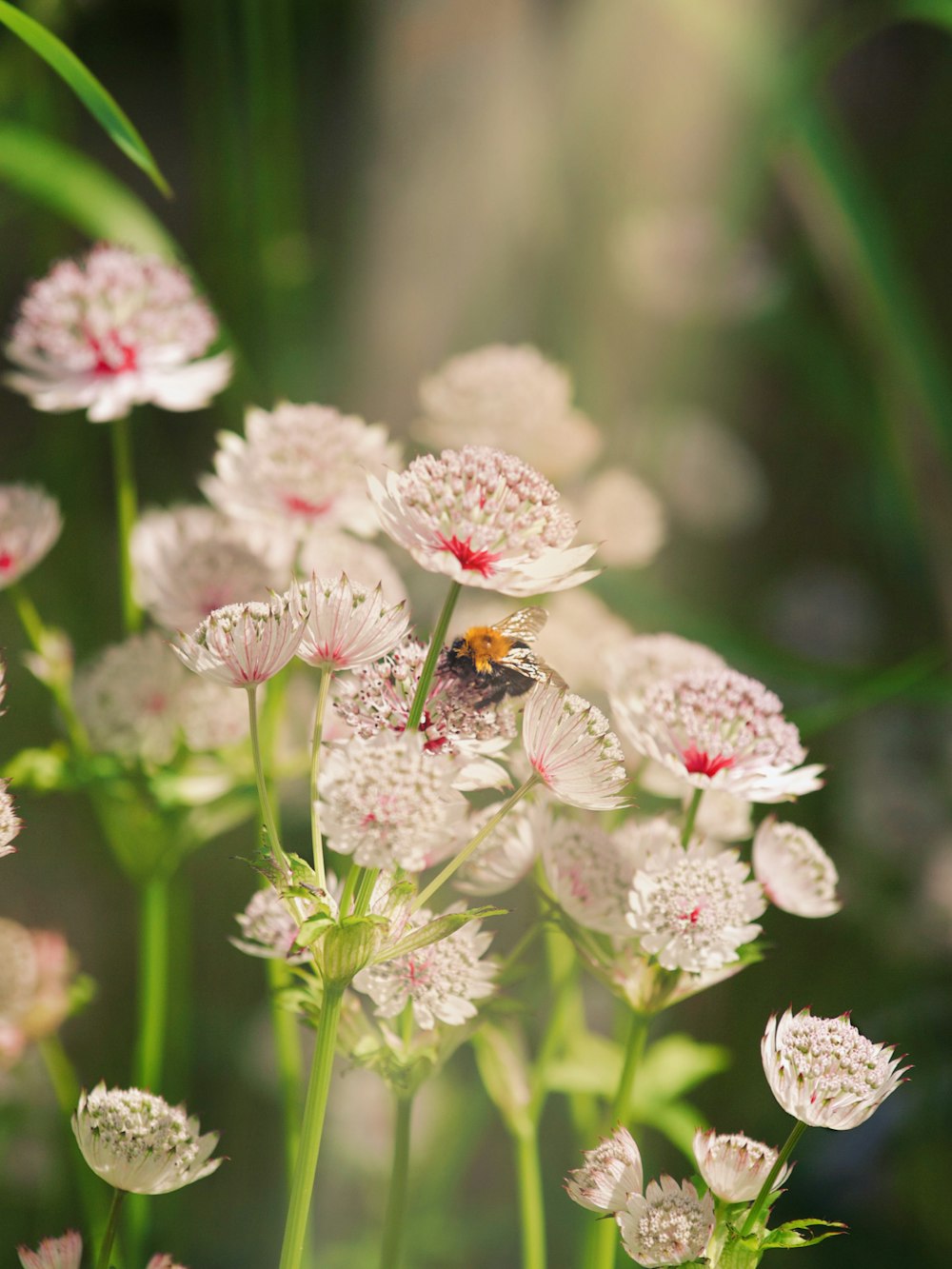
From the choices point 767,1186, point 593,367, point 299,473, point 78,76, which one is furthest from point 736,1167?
point 593,367

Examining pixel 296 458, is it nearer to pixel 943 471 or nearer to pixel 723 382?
pixel 943 471

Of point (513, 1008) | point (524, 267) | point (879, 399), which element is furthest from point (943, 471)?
point (513, 1008)

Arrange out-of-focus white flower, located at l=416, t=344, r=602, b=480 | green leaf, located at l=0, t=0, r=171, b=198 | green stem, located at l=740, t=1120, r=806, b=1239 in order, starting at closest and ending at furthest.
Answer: green stem, located at l=740, t=1120, r=806, b=1239 → green leaf, located at l=0, t=0, r=171, b=198 → out-of-focus white flower, located at l=416, t=344, r=602, b=480

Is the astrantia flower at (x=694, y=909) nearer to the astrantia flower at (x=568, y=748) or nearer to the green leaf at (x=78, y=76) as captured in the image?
the astrantia flower at (x=568, y=748)

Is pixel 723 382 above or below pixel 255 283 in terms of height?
above

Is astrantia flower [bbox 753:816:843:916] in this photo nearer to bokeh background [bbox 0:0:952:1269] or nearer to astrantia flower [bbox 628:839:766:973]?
astrantia flower [bbox 628:839:766:973]

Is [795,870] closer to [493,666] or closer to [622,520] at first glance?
[493,666]

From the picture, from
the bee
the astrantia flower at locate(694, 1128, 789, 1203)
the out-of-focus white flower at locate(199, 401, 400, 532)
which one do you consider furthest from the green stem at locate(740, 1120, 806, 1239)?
the out-of-focus white flower at locate(199, 401, 400, 532)
